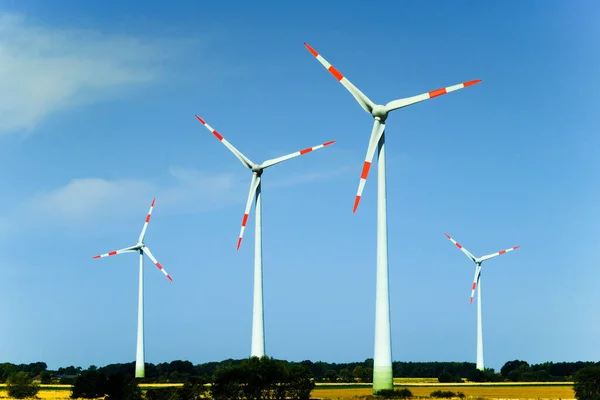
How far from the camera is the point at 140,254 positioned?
528ft

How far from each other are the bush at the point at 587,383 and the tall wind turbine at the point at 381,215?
21362 mm

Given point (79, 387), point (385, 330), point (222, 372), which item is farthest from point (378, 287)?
point (79, 387)

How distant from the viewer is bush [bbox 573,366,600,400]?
304 feet

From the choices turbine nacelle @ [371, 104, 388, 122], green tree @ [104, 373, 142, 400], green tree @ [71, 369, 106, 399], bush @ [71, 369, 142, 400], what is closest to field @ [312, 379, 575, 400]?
green tree @ [104, 373, 142, 400]

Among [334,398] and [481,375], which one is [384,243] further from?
[481,375]

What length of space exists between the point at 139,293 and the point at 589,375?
88.1m

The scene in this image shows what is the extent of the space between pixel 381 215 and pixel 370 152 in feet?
22.8

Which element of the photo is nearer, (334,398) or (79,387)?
(334,398)

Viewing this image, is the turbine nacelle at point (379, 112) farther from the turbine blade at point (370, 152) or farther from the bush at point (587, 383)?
the bush at point (587, 383)

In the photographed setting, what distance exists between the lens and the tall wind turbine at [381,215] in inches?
3393

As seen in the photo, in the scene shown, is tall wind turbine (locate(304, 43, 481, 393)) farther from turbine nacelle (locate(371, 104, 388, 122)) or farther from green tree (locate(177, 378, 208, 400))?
green tree (locate(177, 378, 208, 400))

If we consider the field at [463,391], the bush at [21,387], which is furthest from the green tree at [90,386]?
the bush at [21,387]

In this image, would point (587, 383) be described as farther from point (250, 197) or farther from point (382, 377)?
point (250, 197)

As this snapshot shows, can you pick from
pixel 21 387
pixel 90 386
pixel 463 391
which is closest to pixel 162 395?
pixel 90 386
